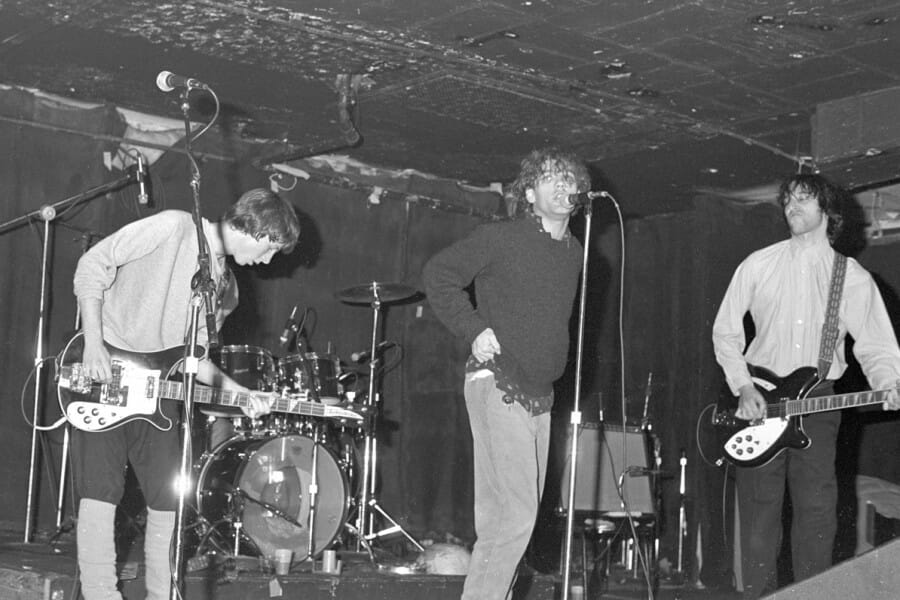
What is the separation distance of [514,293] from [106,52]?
3.11 m

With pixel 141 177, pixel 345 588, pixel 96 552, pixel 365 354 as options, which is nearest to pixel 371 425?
Answer: pixel 365 354

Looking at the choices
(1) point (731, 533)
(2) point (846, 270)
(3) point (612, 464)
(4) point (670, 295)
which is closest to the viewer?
(2) point (846, 270)

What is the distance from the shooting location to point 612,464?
7219 millimetres

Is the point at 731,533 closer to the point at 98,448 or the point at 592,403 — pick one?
the point at 592,403

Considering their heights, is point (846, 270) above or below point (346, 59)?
below

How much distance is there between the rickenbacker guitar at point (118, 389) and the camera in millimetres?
4008

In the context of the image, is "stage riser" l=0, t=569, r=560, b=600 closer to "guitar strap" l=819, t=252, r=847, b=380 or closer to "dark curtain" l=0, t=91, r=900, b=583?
"dark curtain" l=0, t=91, r=900, b=583

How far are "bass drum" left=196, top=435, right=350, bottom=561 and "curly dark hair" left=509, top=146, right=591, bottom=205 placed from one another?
2.52 meters

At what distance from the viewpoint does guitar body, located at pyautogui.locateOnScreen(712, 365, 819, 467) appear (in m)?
4.56

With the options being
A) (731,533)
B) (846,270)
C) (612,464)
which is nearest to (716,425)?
(846,270)

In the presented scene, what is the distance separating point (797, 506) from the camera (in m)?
4.52

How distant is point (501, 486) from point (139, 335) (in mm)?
1464

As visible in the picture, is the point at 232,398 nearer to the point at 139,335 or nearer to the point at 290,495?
the point at 139,335

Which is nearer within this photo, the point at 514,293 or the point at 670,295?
the point at 514,293
